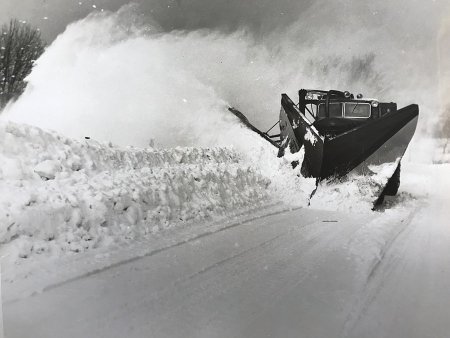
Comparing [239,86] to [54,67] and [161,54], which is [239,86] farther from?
[54,67]

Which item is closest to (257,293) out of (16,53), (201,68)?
(16,53)

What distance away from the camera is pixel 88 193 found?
3732 millimetres

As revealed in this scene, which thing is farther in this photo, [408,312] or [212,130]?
[212,130]

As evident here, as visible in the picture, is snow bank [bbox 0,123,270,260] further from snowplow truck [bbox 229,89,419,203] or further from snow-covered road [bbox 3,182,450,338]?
snowplow truck [bbox 229,89,419,203]

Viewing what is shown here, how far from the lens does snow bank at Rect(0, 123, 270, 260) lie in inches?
122

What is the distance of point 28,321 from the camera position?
1994mm

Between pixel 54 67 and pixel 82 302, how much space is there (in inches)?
120

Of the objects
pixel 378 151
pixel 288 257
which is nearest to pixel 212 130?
pixel 378 151

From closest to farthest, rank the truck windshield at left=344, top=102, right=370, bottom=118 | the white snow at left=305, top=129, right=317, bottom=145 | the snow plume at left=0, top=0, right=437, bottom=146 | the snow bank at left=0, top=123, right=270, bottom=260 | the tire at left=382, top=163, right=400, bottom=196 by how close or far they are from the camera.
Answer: the snow bank at left=0, top=123, right=270, bottom=260, the snow plume at left=0, top=0, right=437, bottom=146, the white snow at left=305, top=129, right=317, bottom=145, the tire at left=382, top=163, right=400, bottom=196, the truck windshield at left=344, top=102, right=370, bottom=118

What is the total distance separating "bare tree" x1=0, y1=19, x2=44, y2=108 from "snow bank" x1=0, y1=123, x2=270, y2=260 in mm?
399

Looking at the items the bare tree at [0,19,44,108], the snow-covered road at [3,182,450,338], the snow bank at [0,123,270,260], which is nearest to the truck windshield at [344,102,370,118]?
the snow bank at [0,123,270,260]

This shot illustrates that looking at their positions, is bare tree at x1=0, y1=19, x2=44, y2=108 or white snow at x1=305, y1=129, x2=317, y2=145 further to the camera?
white snow at x1=305, y1=129, x2=317, y2=145

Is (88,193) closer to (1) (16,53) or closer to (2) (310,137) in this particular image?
(1) (16,53)

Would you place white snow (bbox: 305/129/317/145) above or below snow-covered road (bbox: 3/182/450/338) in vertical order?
above
